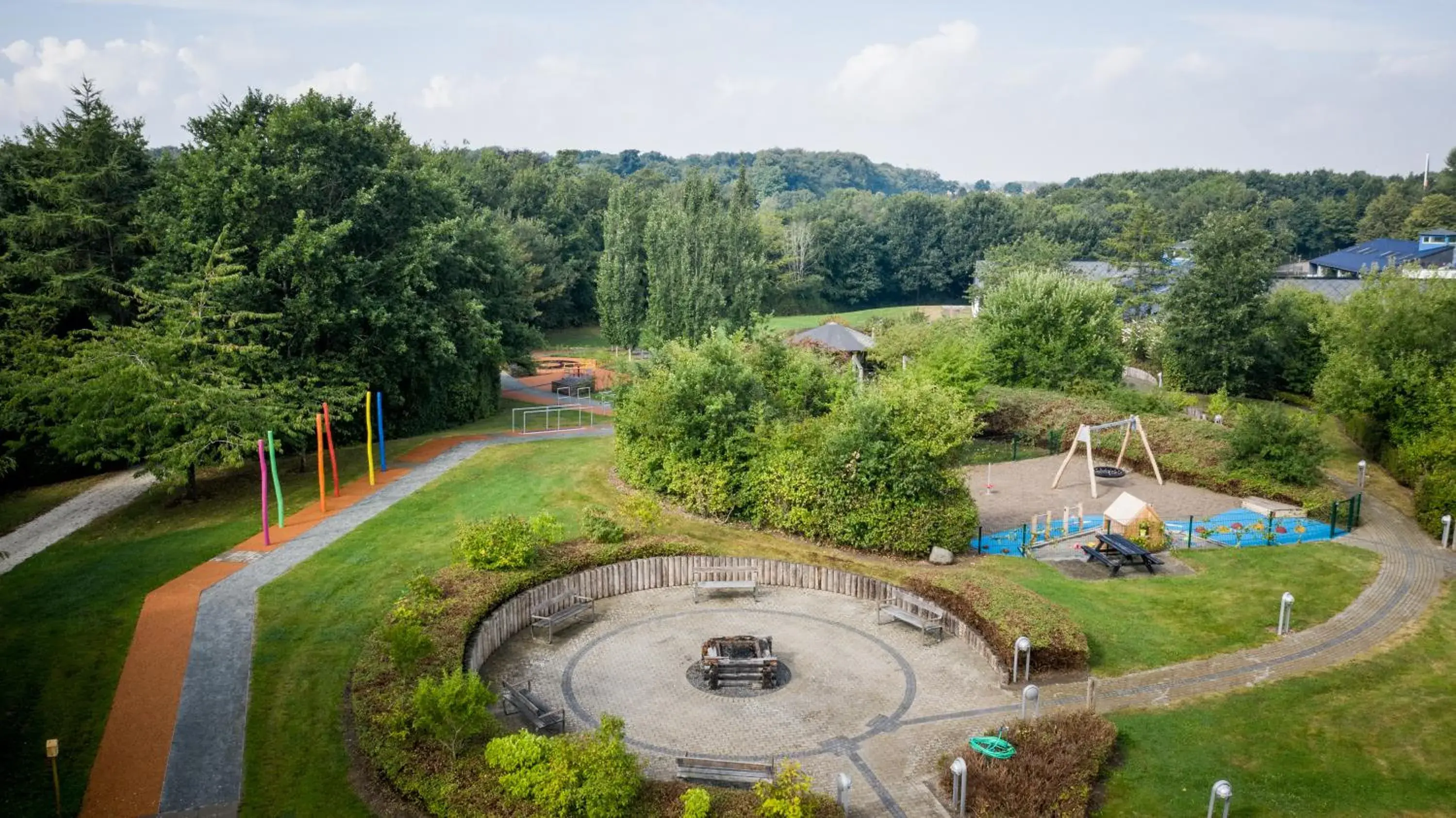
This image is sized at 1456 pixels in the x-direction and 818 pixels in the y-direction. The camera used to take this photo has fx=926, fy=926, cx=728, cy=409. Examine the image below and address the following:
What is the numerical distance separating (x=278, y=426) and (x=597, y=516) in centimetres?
977

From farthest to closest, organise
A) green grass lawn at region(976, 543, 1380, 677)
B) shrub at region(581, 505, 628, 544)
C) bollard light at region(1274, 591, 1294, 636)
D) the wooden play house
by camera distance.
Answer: the wooden play house → shrub at region(581, 505, 628, 544) → bollard light at region(1274, 591, 1294, 636) → green grass lawn at region(976, 543, 1380, 677)

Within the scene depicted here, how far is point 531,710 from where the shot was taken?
14.6 metres

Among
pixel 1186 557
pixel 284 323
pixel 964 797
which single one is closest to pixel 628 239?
pixel 284 323

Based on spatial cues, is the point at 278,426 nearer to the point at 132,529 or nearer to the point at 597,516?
the point at 132,529

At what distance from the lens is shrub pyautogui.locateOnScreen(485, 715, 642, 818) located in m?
11.4

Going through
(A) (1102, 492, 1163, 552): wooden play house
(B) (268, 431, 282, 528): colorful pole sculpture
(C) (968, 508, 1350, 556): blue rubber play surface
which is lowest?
(C) (968, 508, 1350, 556): blue rubber play surface

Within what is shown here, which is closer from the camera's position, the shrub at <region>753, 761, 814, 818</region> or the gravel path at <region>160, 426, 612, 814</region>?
the shrub at <region>753, 761, 814, 818</region>

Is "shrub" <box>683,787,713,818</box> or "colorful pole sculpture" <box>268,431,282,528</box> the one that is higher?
"colorful pole sculpture" <box>268,431,282,528</box>

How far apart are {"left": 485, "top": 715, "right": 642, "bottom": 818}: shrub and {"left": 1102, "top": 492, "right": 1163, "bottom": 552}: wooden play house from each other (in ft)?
51.3

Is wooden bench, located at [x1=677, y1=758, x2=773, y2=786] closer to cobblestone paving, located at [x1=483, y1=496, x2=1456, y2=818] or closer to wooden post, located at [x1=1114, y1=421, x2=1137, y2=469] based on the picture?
cobblestone paving, located at [x1=483, y1=496, x2=1456, y2=818]

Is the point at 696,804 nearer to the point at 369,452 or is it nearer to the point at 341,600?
the point at 341,600

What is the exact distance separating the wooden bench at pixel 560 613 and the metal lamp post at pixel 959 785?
8.65 metres

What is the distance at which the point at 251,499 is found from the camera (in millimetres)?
26469

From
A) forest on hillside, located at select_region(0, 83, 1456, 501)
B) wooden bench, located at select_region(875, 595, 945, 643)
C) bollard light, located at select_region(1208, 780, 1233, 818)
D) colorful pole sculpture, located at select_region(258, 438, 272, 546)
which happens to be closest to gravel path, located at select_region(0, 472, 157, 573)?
forest on hillside, located at select_region(0, 83, 1456, 501)
